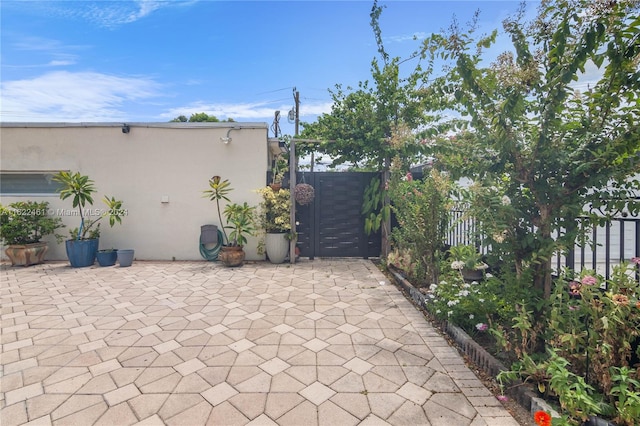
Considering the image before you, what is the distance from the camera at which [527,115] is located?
226 cm

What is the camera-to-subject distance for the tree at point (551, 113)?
5.81 feet

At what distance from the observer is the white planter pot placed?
589cm

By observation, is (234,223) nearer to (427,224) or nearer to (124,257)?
(124,257)

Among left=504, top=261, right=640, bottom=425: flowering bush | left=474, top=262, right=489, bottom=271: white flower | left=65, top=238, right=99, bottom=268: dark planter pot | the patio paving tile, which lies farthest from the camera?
left=65, top=238, right=99, bottom=268: dark planter pot

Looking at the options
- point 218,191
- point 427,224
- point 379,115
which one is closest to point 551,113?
point 427,224

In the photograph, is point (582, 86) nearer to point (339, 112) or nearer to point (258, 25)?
point (339, 112)

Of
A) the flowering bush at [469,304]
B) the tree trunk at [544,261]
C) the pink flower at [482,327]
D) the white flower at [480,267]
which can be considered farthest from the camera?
the white flower at [480,267]

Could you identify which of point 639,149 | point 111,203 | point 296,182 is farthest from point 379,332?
point 111,203

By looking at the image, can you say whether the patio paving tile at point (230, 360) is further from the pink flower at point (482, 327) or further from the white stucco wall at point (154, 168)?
the white stucco wall at point (154, 168)

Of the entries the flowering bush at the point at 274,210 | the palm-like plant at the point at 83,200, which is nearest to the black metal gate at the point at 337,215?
the flowering bush at the point at 274,210

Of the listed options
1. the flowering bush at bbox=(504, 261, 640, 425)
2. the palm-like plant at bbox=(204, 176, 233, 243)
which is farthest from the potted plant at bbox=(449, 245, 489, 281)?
the palm-like plant at bbox=(204, 176, 233, 243)

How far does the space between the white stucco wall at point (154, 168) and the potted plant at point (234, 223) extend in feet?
1.04

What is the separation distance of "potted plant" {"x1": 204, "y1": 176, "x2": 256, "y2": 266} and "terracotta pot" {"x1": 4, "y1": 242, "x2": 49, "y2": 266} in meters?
3.44

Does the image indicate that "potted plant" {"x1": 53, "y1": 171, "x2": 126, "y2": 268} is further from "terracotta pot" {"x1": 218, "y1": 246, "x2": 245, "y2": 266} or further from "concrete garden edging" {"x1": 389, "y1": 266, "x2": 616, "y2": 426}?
"concrete garden edging" {"x1": 389, "y1": 266, "x2": 616, "y2": 426}
